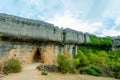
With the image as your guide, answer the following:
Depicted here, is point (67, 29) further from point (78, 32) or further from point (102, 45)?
point (102, 45)

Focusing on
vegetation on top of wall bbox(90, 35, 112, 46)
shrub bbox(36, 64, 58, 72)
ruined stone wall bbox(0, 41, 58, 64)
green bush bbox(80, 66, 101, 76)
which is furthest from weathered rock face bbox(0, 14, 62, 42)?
vegetation on top of wall bbox(90, 35, 112, 46)

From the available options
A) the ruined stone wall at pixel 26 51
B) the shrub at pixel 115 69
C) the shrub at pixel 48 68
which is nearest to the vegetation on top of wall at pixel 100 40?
the ruined stone wall at pixel 26 51

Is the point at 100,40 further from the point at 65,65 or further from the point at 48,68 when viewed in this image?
the point at 48,68

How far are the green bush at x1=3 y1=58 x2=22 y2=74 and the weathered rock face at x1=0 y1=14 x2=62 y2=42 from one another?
1.49 meters

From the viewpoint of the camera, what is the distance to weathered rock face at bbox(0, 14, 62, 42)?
1428 cm

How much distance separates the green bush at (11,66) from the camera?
13.4 m

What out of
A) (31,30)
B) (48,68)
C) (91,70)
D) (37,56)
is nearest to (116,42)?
(91,70)

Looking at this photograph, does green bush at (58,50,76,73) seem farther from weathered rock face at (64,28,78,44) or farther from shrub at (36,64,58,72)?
weathered rock face at (64,28,78,44)

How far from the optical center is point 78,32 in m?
22.2

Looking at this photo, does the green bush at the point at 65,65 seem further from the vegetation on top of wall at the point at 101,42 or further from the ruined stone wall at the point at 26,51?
the vegetation on top of wall at the point at 101,42

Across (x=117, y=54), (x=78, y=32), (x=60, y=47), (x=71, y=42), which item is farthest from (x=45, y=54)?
(x=117, y=54)

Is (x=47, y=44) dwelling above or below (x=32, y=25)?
below

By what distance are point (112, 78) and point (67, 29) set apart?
19.1 ft

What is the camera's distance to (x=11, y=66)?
13656 millimetres
